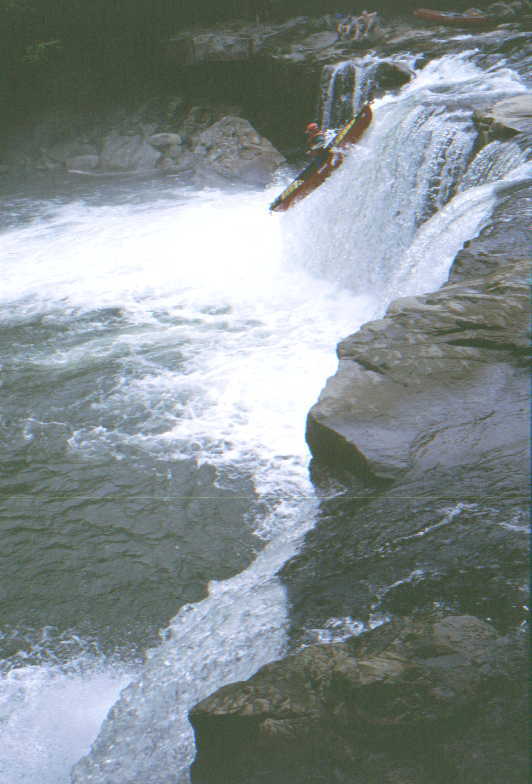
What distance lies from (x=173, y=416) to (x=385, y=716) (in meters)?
3.11

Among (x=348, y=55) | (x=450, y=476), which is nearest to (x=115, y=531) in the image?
(x=450, y=476)

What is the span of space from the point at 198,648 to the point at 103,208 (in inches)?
348

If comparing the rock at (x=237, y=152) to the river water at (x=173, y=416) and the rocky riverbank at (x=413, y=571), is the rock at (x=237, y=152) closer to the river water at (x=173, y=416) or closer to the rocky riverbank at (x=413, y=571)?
the river water at (x=173, y=416)

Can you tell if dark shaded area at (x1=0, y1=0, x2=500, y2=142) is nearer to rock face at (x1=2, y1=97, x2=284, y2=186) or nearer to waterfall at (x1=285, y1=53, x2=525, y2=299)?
rock face at (x1=2, y1=97, x2=284, y2=186)

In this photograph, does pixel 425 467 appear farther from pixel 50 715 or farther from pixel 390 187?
pixel 390 187

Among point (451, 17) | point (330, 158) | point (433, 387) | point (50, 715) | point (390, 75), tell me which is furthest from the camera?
point (451, 17)

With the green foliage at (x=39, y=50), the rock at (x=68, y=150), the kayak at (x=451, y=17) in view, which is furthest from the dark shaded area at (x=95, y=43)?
the kayak at (x=451, y=17)

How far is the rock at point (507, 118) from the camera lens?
5.74 m

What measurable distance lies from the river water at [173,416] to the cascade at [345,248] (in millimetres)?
16

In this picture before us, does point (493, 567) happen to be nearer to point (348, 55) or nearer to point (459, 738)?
point (459, 738)

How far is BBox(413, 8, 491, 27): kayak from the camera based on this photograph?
10.8m

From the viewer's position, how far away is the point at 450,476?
9.14 feet

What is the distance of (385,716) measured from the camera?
1.93 meters

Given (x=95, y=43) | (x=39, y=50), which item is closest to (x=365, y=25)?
(x=95, y=43)
